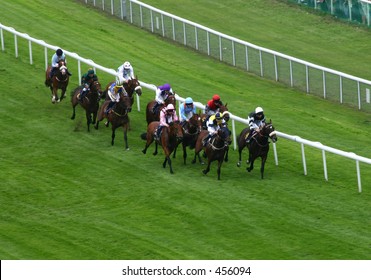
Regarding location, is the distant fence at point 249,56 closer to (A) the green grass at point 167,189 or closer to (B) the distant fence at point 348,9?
(A) the green grass at point 167,189

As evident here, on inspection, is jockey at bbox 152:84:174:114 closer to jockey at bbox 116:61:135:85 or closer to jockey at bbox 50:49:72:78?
jockey at bbox 116:61:135:85

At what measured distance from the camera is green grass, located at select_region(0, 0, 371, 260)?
21078mm

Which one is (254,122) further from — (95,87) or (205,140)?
(95,87)

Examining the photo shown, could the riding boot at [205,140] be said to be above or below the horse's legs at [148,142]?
above

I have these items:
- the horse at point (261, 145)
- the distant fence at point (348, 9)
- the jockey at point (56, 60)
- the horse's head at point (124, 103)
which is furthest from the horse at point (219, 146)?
the distant fence at point (348, 9)

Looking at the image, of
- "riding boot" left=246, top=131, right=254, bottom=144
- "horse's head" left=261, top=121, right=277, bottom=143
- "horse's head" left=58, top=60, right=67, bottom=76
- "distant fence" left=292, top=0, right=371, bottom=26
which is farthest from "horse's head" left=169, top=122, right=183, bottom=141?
"distant fence" left=292, top=0, right=371, bottom=26

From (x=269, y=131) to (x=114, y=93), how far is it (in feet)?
13.9

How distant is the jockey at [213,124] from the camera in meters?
25.3

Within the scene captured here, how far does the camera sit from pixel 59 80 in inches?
1219

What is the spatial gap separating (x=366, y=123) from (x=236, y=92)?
13.3 ft

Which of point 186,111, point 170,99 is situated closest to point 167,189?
point 186,111

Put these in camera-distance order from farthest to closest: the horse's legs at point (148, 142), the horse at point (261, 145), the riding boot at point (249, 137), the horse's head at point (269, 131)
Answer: the horse's legs at point (148, 142), the riding boot at point (249, 137), the horse at point (261, 145), the horse's head at point (269, 131)

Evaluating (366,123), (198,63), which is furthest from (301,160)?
(198,63)

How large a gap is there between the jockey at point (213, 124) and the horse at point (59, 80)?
644cm
